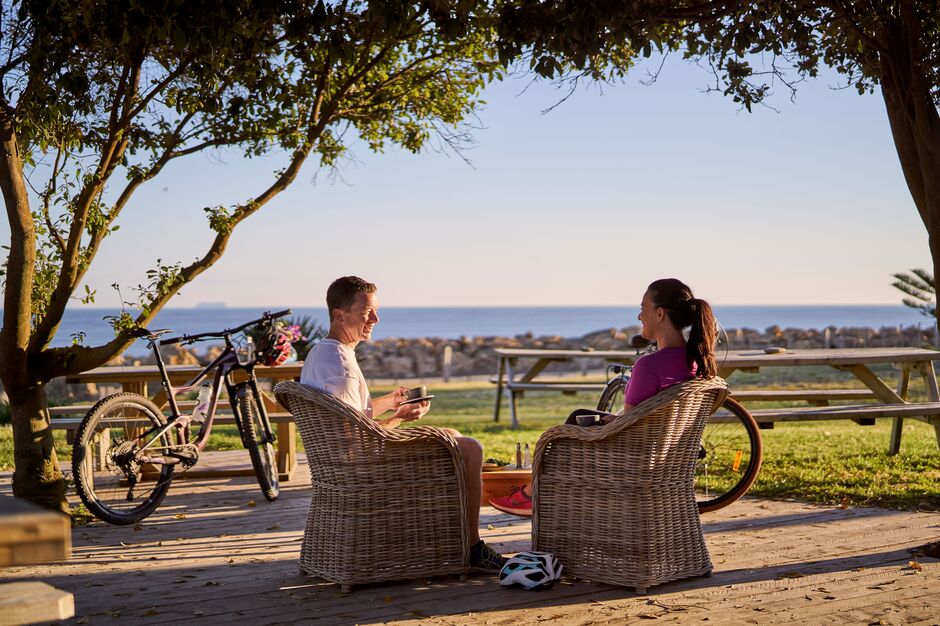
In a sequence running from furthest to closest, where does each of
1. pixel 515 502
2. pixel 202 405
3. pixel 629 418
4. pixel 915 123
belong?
pixel 202 405 < pixel 515 502 < pixel 915 123 < pixel 629 418

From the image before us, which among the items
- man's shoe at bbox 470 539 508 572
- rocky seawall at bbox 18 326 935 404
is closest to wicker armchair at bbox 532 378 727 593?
man's shoe at bbox 470 539 508 572

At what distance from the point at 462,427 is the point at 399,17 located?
7531 millimetres

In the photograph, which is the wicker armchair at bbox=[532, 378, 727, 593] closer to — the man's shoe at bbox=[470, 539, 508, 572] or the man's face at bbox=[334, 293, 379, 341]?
the man's shoe at bbox=[470, 539, 508, 572]

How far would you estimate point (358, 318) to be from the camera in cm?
437

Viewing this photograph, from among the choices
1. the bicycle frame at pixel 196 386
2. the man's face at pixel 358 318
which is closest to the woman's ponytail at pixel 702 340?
the man's face at pixel 358 318

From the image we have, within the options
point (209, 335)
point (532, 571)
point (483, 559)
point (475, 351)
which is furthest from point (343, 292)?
point (475, 351)

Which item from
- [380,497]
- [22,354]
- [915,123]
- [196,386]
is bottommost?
[380,497]

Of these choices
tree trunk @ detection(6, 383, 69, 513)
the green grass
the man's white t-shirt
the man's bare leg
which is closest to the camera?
the man's white t-shirt

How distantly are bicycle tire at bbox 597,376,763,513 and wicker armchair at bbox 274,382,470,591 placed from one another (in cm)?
157

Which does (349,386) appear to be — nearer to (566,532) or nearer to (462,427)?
(566,532)

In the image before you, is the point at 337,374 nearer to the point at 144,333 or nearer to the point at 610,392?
the point at 144,333

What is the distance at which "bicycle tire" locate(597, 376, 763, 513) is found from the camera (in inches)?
223

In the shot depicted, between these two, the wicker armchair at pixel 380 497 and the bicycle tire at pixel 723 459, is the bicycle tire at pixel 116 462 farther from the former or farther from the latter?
the bicycle tire at pixel 723 459

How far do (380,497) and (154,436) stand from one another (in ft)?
6.59
